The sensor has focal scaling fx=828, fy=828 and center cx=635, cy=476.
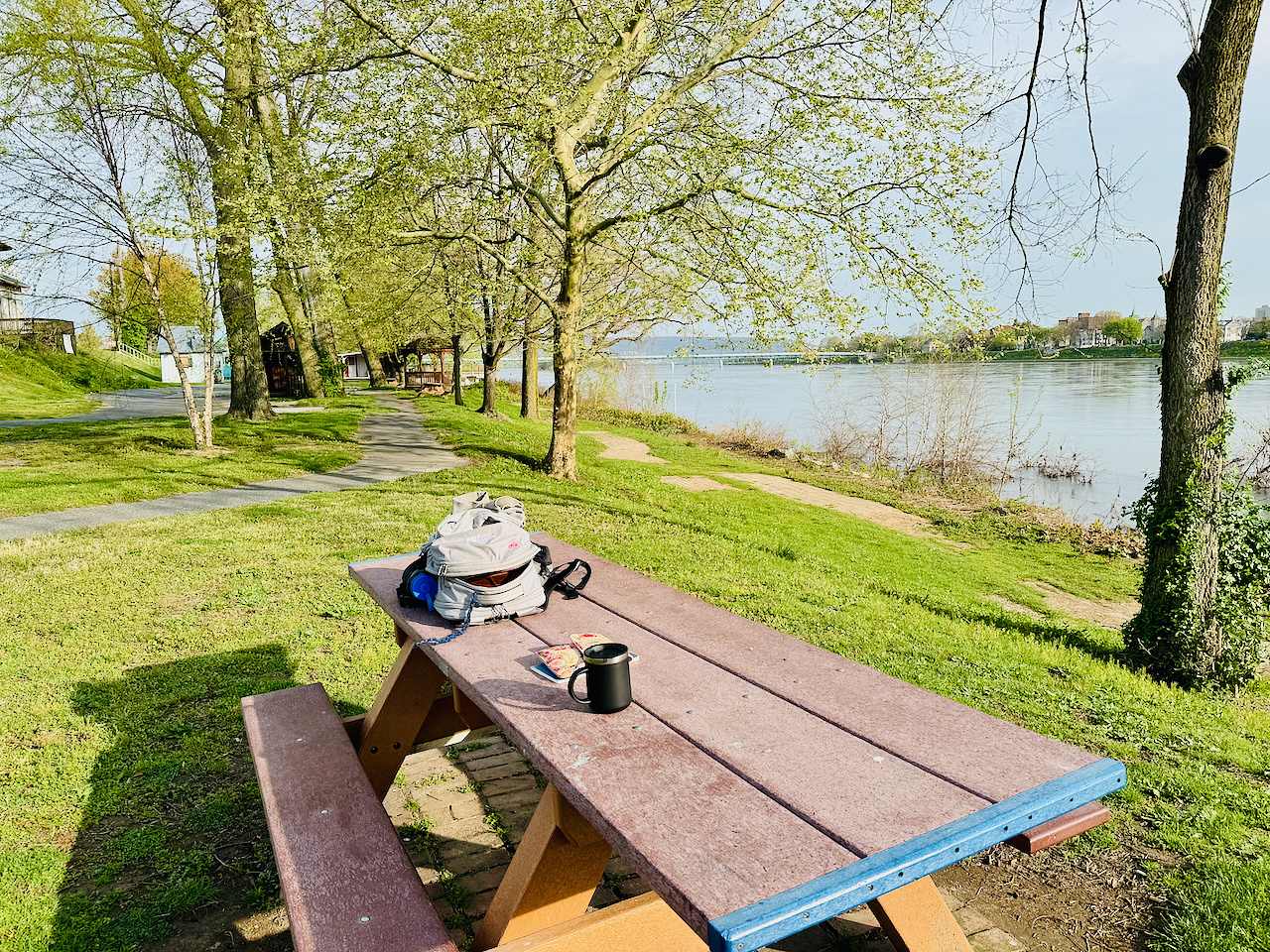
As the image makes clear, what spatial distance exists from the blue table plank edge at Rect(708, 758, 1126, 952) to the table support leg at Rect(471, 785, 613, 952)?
0.75 meters

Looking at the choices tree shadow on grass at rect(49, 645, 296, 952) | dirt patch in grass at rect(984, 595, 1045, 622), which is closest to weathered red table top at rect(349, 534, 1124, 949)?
tree shadow on grass at rect(49, 645, 296, 952)

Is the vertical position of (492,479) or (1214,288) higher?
(1214,288)

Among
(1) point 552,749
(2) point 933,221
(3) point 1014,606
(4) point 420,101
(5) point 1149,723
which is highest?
(4) point 420,101

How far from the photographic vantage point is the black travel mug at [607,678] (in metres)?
2.08

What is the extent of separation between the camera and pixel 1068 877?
304 cm

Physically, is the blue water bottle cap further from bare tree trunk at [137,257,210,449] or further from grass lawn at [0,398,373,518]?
bare tree trunk at [137,257,210,449]

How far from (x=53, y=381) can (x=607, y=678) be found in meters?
33.4

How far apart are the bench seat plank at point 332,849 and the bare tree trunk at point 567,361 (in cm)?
972

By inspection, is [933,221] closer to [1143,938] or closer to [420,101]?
[420,101]

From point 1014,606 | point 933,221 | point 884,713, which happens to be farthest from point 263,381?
point 884,713

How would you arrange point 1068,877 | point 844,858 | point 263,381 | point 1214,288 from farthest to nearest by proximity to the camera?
point 263,381 → point 1214,288 → point 1068,877 → point 844,858

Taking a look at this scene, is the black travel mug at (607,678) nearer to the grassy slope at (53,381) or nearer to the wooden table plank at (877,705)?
the wooden table plank at (877,705)

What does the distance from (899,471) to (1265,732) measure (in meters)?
14.8

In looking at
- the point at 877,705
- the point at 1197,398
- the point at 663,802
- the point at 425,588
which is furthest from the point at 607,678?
the point at 1197,398
